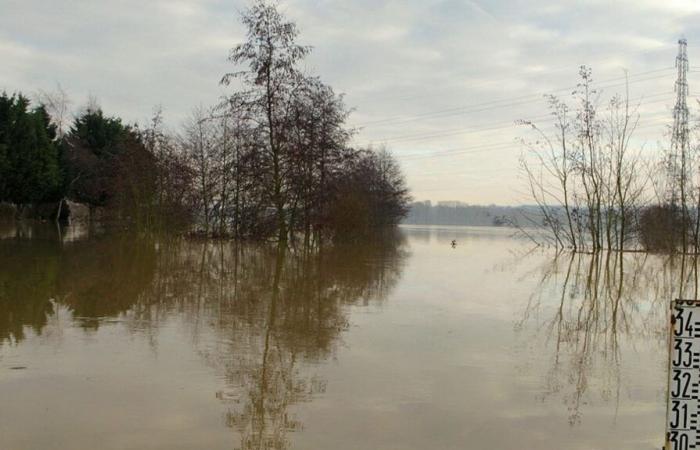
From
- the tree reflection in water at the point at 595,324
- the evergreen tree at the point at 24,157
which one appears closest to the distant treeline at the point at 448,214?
the evergreen tree at the point at 24,157

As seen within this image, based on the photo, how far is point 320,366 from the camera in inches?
238

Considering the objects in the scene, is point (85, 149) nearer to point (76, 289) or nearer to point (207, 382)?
point (76, 289)

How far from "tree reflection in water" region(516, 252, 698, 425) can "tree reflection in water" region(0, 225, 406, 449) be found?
2.34 meters

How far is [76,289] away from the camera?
10.8 metres

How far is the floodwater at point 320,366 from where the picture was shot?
429 centimetres

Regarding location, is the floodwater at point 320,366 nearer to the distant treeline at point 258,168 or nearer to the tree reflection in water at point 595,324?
the tree reflection in water at point 595,324

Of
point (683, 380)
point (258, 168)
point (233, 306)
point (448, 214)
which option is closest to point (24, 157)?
point (258, 168)

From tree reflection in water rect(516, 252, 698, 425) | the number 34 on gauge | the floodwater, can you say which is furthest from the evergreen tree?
the number 34 on gauge

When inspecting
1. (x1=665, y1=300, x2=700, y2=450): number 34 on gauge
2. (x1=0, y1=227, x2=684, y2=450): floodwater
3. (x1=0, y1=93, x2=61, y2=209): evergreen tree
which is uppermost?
(x1=0, y1=93, x2=61, y2=209): evergreen tree

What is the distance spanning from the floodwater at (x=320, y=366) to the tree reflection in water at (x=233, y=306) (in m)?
0.03

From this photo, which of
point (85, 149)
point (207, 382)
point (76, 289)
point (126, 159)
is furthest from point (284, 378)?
point (85, 149)

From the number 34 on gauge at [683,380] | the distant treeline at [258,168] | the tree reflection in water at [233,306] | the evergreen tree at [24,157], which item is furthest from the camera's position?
the evergreen tree at [24,157]

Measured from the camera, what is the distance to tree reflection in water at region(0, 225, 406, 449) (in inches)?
202

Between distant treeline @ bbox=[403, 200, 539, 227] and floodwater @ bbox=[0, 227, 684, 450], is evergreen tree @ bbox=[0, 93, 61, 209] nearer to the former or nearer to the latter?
floodwater @ bbox=[0, 227, 684, 450]
